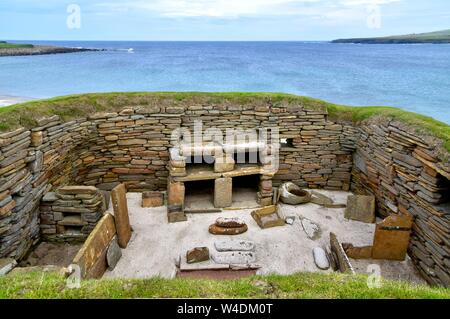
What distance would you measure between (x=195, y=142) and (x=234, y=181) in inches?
67.5

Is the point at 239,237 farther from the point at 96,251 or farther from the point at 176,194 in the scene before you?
the point at 96,251

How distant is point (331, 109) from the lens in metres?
9.95

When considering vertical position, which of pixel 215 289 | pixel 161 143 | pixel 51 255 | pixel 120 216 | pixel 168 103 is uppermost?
pixel 168 103

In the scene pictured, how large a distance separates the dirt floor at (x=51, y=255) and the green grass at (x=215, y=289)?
9.08 ft

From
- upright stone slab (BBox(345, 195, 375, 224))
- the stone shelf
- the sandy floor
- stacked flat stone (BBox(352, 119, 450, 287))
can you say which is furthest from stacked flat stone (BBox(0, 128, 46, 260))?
stacked flat stone (BBox(352, 119, 450, 287))

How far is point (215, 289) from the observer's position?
3.94 meters

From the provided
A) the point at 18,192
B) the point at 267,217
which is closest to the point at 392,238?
the point at 267,217

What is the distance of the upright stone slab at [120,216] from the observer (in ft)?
22.6

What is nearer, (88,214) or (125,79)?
(88,214)

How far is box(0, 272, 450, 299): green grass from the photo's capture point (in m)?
3.74

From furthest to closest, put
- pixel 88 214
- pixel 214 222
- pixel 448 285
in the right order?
pixel 214 222
pixel 88 214
pixel 448 285

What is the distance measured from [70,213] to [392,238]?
6664 millimetres

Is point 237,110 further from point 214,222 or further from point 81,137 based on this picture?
point 81,137
